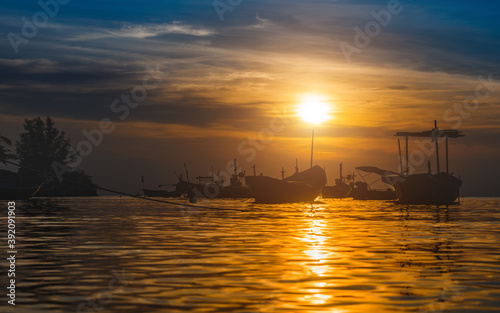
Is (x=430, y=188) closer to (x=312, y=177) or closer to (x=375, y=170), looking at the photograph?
(x=375, y=170)

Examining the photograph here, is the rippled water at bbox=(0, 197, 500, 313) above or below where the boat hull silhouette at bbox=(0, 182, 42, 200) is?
below

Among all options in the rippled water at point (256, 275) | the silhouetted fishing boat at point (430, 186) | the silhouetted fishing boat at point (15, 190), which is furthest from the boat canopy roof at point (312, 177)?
the rippled water at point (256, 275)

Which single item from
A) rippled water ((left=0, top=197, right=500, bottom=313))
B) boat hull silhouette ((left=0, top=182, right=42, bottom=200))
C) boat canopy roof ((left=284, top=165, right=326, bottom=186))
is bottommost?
rippled water ((left=0, top=197, right=500, bottom=313))

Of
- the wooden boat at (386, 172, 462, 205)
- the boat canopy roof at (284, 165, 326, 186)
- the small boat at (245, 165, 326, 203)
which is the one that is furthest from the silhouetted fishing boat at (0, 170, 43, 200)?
the wooden boat at (386, 172, 462, 205)

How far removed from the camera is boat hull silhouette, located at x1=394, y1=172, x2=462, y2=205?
132 meters

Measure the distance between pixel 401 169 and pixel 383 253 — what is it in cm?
12789

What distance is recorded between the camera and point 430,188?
132125 millimetres

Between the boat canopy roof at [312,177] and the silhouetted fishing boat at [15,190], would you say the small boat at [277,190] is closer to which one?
the boat canopy roof at [312,177]

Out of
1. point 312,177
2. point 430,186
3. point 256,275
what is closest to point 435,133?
point 430,186

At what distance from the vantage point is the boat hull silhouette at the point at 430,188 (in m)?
132

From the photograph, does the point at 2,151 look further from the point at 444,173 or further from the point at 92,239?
the point at 92,239

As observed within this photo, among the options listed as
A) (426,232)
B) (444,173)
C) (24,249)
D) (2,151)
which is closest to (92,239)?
(24,249)

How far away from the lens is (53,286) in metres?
19.1

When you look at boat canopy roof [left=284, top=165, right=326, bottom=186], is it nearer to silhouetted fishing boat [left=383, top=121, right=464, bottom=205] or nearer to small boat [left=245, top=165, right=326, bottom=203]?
small boat [left=245, top=165, right=326, bottom=203]
